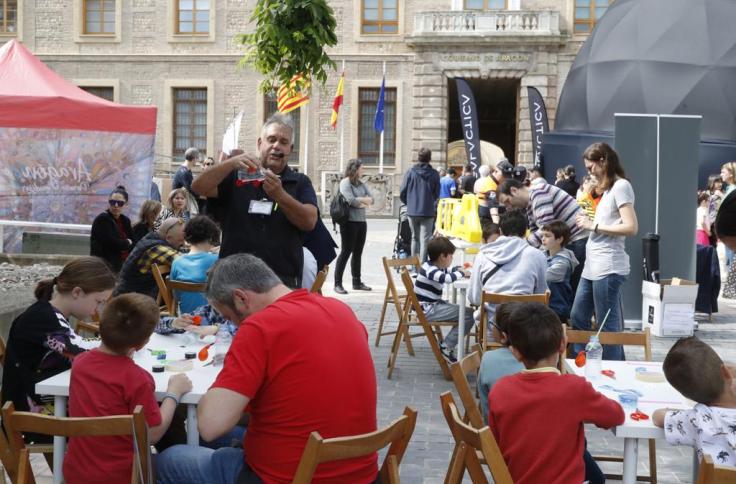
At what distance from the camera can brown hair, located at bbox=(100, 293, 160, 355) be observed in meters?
3.30

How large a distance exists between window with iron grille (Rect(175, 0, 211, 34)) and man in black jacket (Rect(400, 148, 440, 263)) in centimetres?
1984

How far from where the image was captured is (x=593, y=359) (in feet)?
13.9

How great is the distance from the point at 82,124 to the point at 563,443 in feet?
32.2

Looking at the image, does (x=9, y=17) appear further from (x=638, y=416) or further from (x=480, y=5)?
(x=638, y=416)

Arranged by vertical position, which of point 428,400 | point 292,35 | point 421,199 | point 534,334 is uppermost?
point 292,35

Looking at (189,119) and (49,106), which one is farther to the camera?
(189,119)

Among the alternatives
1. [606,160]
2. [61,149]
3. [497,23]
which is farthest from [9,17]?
[606,160]

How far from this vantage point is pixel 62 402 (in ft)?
11.6

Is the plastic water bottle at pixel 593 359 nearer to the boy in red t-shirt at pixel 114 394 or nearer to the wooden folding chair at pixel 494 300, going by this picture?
the wooden folding chair at pixel 494 300

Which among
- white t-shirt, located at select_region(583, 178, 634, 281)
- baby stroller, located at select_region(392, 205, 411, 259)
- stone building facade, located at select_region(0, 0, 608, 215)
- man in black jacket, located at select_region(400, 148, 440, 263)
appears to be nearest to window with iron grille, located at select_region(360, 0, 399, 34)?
stone building facade, located at select_region(0, 0, 608, 215)

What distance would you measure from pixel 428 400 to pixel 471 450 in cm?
310

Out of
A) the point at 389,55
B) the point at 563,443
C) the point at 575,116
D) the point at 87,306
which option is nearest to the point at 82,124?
the point at 87,306

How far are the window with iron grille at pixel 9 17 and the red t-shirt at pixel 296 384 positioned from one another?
106ft

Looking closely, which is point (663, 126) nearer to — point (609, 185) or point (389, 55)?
point (609, 185)
